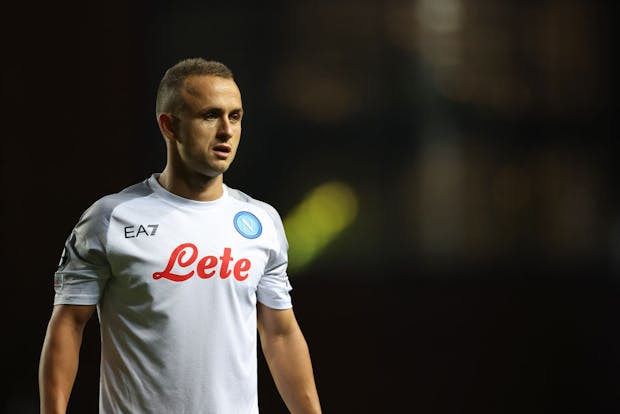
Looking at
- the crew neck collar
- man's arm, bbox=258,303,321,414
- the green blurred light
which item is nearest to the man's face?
the crew neck collar

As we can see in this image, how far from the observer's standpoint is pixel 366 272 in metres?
5.31

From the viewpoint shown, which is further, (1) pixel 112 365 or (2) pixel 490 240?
(2) pixel 490 240

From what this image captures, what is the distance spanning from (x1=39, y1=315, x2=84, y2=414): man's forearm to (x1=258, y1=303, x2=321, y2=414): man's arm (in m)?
0.58

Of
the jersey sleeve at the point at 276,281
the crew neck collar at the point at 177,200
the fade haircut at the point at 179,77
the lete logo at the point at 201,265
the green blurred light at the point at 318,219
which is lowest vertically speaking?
the green blurred light at the point at 318,219

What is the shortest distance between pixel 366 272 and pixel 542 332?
110 cm

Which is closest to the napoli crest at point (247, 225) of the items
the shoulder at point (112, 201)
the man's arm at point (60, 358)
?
the shoulder at point (112, 201)

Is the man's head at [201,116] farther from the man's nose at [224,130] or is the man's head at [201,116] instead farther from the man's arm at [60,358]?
the man's arm at [60,358]

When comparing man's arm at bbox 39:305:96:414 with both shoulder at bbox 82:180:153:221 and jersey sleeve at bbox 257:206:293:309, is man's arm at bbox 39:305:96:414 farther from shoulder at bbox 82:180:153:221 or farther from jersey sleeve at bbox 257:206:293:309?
jersey sleeve at bbox 257:206:293:309

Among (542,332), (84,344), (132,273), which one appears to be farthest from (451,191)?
(132,273)

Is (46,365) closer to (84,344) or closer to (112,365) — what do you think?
(112,365)

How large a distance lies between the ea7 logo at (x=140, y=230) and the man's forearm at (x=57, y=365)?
0.94 feet

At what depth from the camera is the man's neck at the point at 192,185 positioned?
260cm

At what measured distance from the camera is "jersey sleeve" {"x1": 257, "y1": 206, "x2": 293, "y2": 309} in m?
2.71

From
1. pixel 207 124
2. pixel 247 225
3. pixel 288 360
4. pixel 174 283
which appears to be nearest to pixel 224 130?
pixel 207 124
